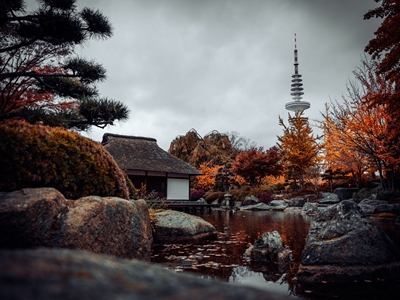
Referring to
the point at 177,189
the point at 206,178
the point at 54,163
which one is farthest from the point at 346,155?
the point at 54,163

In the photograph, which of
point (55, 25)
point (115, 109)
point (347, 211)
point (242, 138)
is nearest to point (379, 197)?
point (347, 211)

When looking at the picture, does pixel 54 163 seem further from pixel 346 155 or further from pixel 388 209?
pixel 346 155

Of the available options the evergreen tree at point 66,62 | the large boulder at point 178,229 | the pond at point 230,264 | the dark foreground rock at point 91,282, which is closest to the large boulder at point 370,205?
the pond at point 230,264

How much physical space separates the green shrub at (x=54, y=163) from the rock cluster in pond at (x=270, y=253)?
275 centimetres

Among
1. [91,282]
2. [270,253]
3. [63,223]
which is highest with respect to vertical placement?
[91,282]

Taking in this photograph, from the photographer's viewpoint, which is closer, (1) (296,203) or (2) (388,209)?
(2) (388,209)

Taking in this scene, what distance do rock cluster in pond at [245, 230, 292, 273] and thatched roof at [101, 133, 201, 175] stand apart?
15517 mm

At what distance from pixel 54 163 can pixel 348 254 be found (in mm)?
4531

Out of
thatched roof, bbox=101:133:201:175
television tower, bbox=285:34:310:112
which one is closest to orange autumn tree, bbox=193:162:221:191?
thatched roof, bbox=101:133:201:175

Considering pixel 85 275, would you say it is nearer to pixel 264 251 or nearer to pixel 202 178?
pixel 264 251

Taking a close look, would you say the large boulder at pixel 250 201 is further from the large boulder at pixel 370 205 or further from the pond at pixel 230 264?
the pond at pixel 230 264

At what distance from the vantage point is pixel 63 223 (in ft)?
11.0

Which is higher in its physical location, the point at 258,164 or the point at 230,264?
the point at 258,164

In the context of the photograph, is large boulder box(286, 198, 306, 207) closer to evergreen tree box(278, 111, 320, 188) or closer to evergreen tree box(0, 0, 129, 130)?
evergreen tree box(278, 111, 320, 188)
